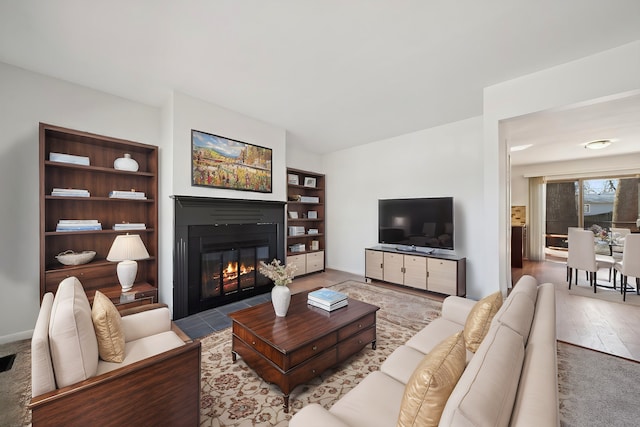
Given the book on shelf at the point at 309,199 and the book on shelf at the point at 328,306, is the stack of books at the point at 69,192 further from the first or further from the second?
the book on shelf at the point at 309,199

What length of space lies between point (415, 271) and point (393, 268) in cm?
39

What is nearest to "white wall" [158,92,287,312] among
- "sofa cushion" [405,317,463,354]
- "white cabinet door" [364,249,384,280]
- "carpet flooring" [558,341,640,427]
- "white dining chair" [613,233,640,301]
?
"white cabinet door" [364,249,384,280]

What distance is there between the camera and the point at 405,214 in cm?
444

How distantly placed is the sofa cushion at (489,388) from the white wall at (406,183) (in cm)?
234

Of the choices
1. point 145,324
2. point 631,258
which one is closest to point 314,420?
point 145,324

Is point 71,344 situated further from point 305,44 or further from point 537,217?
point 537,217

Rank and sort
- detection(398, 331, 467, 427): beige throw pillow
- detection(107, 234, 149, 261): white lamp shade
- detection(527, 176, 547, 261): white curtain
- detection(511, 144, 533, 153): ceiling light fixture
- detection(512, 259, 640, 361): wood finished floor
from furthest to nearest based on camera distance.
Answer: detection(527, 176, 547, 261): white curtain, detection(511, 144, 533, 153): ceiling light fixture, detection(107, 234, 149, 261): white lamp shade, detection(512, 259, 640, 361): wood finished floor, detection(398, 331, 467, 427): beige throw pillow

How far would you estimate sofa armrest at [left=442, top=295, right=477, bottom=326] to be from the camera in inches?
81.0

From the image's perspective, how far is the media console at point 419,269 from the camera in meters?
3.69

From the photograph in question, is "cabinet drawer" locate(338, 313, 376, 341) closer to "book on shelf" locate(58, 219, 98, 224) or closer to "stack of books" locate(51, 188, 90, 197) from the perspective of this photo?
"book on shelf" locate(58, 219, 98, 224)

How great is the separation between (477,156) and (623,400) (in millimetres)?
3021

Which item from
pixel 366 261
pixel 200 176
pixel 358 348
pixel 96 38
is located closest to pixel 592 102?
pixel 358 348

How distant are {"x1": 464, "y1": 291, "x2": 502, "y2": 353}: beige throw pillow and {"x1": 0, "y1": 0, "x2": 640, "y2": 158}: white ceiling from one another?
6.84 ft

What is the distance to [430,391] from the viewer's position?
0.82 m
